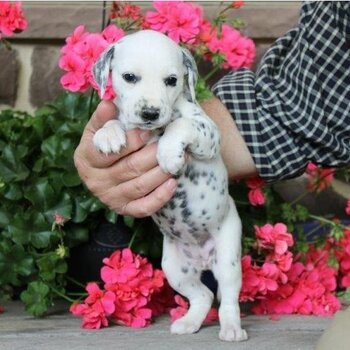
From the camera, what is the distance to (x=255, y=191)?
8.69 ft

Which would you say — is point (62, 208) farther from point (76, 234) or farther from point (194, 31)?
point (194, 31)

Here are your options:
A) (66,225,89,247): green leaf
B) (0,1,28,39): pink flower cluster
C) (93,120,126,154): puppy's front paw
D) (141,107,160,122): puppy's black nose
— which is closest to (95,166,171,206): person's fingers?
(93,120,126,154): puppy's front paw

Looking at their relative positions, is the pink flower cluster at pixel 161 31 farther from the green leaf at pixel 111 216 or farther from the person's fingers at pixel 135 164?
the green leaf at pixel 111 216

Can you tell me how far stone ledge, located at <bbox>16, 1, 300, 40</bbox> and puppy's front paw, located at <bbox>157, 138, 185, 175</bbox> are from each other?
129 cm

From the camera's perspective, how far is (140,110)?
196cm

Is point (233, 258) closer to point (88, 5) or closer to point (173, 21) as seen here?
point (173, 21)

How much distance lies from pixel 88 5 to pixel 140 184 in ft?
4.13

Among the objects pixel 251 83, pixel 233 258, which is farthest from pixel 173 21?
pixel 233 258

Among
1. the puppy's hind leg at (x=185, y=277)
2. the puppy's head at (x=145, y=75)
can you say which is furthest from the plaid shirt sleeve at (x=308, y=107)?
the puppy's head at (x=145, y=75)

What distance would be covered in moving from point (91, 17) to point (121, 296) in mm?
1264

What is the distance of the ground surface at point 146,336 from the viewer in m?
2.12

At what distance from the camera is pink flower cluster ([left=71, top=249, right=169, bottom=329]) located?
2322mm

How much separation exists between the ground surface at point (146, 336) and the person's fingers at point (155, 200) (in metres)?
0.32

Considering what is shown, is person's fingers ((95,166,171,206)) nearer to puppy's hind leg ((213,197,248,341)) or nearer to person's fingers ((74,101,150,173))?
person's fingers ((74,101,150,173))
